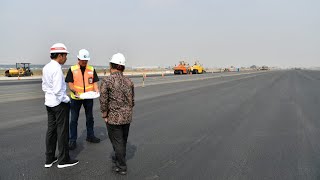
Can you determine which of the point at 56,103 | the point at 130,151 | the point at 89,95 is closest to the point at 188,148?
the point at 130,151

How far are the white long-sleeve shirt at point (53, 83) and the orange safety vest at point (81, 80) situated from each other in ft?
3.80

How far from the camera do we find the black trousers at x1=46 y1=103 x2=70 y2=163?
15.0ft

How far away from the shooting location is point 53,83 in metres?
4.41

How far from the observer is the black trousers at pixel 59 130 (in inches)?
180

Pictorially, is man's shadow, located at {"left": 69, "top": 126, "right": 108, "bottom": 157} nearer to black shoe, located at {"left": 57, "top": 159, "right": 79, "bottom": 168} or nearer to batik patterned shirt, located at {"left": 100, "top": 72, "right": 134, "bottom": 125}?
black shoe, located at {"left": 57, "top": 159, "right": 79, "bottom": 168}

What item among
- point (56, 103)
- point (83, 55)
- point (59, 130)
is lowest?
point (59, 130)

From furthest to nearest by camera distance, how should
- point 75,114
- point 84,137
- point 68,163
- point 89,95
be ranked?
point 84,137 → point 75,114 → point 89,95 → point 68,163

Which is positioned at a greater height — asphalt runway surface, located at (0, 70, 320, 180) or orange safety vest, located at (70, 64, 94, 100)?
orange safety vest, located at (70, 64, 94, 100)

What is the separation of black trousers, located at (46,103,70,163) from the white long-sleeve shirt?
12cm

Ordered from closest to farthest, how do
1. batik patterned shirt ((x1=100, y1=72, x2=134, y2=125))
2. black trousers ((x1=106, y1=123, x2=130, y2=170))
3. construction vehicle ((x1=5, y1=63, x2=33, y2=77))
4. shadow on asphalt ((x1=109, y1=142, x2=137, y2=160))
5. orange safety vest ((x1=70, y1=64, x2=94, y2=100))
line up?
batik patterned shirt ((x1=100, y1=72, x2=134, y2=125)) < black trousers ((x1=106, y1=123, x2=130, y2=170)) < shadow on asphalt ((x1=109, y1=142, x2=137, y2=160)) < orange safety vest ((x1=70, y1=64, x2=94, y2=100)) < construction vehicle ((x1=5, y1=63, x2=33, y2=77))

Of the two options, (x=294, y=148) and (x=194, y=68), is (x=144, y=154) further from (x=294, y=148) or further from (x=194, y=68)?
(x=194, y=68)

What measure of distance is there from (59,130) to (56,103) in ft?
1.51

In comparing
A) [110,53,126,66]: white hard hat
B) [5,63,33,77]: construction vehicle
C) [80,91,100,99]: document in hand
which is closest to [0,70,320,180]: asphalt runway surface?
[80,91,100,99]: document in hand

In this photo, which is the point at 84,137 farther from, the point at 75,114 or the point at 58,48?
the point at 58,48
